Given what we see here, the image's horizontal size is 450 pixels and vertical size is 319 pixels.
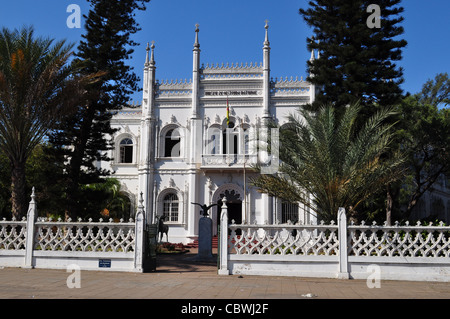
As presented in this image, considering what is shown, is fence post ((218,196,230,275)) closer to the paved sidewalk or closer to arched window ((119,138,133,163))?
the paved sidewalk

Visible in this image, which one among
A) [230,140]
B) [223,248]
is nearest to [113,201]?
[230,140]

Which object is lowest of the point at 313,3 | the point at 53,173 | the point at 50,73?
the point at 53,173

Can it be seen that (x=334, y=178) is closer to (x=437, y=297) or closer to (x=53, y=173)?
(x=437, y=297)

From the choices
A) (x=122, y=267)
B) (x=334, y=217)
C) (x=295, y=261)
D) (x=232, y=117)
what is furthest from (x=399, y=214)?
(x=122, y=267)

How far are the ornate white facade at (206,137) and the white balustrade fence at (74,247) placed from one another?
13.4 m

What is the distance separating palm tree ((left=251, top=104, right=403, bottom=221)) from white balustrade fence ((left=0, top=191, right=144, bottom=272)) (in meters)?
4.22

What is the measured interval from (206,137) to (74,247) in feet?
49.1

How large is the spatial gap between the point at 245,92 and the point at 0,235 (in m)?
16.7

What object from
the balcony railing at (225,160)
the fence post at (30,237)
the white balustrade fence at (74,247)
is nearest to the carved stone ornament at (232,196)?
the balcony railing at (225,160)

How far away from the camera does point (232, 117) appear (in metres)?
26.0

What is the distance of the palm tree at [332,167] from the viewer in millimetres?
12156

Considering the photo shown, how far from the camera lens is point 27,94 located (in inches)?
528

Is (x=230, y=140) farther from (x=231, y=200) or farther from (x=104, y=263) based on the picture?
(x=104, y=263)

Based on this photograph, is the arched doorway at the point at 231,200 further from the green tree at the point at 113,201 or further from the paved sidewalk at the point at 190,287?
the paved sidewalk at the point at 190,287
